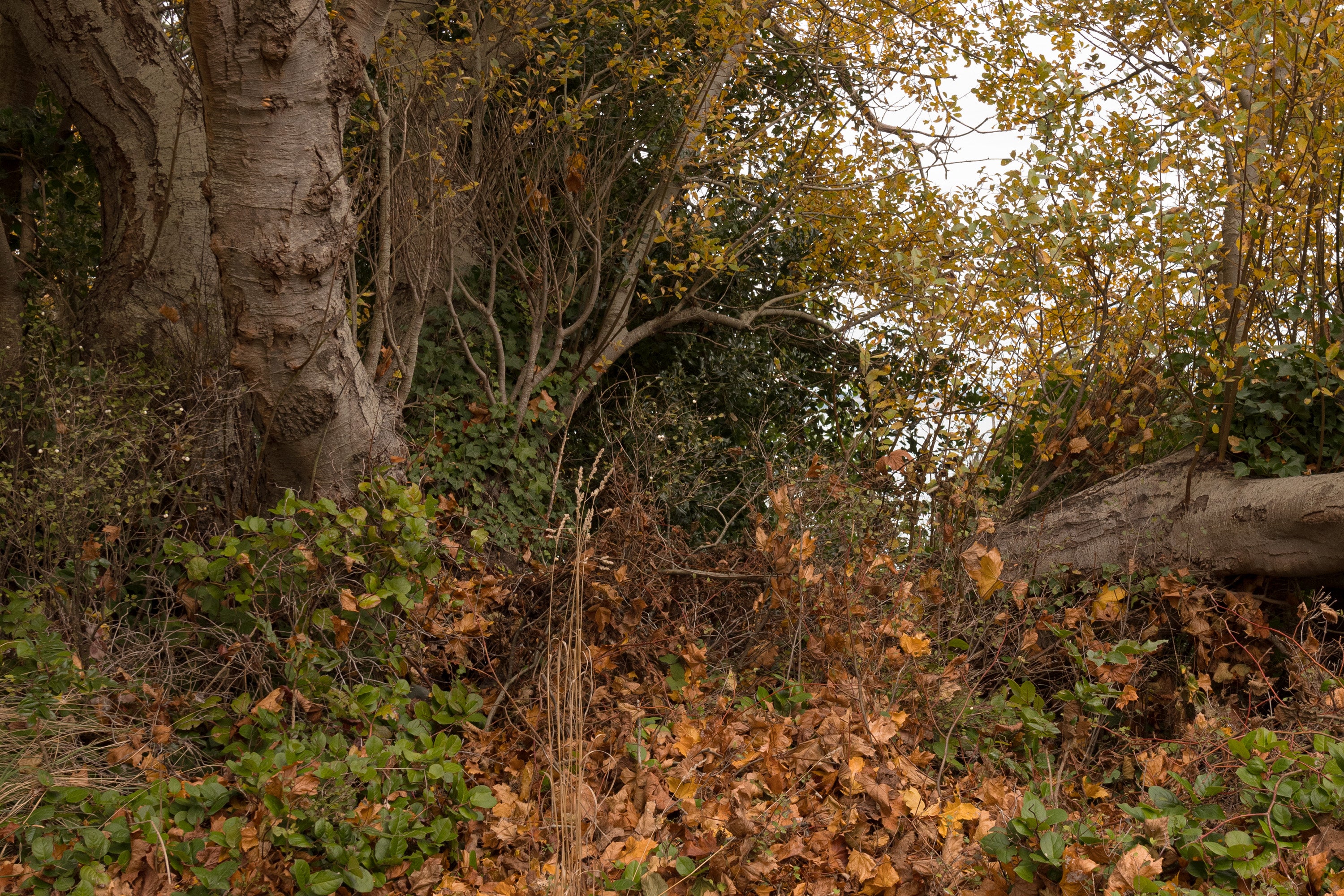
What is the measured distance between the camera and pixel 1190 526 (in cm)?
492

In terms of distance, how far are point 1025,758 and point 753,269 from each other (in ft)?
15.8

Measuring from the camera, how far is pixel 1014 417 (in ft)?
17.3

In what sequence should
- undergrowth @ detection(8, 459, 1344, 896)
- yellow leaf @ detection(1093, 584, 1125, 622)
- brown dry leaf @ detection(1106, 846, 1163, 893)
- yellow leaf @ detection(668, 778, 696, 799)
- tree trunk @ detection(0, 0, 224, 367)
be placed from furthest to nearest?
tree trunk @ detection(0, 0, 224, 367), yellow leaf @ detection(1093, 584, 1125, 622), yellow leaf @ detection(668, 778, 696, 799), undergrowth @ detection(8, 459, 1344, 896), brown dry leaf @ detection(1106, 846, 1163, 893)

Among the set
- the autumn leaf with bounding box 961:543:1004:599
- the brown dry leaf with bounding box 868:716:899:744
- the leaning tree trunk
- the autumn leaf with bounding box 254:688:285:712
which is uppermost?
the leaning tree trunk

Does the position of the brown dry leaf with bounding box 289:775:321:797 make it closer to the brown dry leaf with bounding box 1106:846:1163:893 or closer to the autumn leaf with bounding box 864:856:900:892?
the autumn leaf with bounding box 864:856:900:892

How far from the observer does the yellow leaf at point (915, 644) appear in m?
3.86

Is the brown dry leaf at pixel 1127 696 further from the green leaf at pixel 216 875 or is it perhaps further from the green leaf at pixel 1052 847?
the green leaf at pixel 216 875

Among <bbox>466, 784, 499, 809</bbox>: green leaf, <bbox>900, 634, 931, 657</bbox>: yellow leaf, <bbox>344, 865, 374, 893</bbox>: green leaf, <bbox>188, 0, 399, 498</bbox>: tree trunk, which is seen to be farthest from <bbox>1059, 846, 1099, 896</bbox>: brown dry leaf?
<bbox>188, 0, 399, 498</bbox>: tree trunk

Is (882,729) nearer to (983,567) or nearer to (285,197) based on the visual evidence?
(983,567)

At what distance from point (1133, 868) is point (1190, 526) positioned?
2.66 m

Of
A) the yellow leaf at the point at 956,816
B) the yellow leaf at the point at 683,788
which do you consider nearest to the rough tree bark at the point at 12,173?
the yellow leaf at the point at 683,788

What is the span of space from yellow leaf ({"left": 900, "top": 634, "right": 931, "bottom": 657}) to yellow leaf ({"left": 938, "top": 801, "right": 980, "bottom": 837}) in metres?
0.64

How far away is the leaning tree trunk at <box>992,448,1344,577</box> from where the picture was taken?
4.51m

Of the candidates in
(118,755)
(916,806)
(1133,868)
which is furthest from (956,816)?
(118,755)
